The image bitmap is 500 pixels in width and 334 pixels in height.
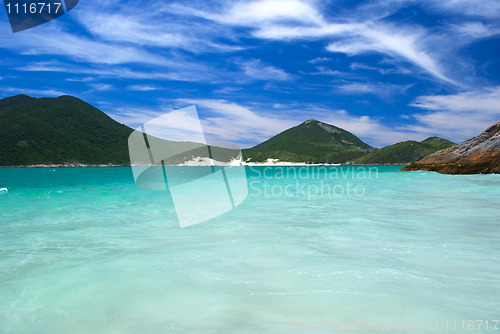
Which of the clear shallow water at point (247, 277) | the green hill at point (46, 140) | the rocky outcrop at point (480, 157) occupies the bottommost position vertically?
the clear shallow water at point (247, 277)

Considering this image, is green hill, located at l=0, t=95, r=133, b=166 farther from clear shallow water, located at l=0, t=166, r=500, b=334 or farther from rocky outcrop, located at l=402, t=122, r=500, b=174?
clear shallow water, located at l=0, t=166, r=500, b=334

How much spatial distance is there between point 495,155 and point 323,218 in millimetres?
47367

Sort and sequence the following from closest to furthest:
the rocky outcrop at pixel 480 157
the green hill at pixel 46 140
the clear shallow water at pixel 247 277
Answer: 1. the clear shallow water at pixel 247 277
2. the rocky outcrop at pixel 480 157
3. the green hill at pixel 46 140

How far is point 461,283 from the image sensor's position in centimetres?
507

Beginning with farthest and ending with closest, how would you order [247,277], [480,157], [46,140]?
[46,140]
[480,157]
[247,277]

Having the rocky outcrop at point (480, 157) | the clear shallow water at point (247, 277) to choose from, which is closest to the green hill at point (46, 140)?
the rocky outcrop at point (480, 157)

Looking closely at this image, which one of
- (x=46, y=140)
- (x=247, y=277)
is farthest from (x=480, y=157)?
(x=46, y=140)

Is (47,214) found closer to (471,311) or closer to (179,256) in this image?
(179,256)

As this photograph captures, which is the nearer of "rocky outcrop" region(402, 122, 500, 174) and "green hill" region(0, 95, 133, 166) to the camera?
"rocky outcrop" region(402, 122, 500, 174)

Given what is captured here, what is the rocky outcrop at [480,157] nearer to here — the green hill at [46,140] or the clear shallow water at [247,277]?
the clear shallow water at [247,277]

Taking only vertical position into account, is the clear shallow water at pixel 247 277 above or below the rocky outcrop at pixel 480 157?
below

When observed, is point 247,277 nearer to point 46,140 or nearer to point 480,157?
point 480,157

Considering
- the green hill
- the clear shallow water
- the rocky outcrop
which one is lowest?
the clear shallow water

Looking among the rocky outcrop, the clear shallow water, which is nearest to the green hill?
the rocky outcrop
